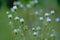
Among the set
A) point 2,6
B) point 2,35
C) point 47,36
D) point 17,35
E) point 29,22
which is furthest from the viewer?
point 2,6

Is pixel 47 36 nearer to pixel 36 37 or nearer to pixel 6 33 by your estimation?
pixel 36 37

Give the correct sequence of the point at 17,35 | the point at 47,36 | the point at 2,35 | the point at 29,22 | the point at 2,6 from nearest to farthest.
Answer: the point at 17,35 < the point at 47,36 < the point at 2,35 < the point at 29,22 < the point at 2,6

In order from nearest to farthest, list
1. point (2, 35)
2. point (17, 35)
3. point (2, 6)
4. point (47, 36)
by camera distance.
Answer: point (17, 35) → point (47, 36) → point (2, 35) → point (2, 6)

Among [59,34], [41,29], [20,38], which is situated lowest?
[20,38]

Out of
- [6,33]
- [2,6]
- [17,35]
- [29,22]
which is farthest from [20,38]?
[2,6]

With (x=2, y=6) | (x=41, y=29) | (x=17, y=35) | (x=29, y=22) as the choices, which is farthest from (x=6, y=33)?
(x=2, y=6)

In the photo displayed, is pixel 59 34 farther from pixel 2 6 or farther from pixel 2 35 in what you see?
pixel 2 6

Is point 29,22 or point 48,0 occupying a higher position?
point 48,0

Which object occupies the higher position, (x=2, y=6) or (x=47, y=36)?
(x=2, y=6)

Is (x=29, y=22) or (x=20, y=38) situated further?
(x=29, y=22)

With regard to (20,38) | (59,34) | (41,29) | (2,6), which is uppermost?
(2,6)
